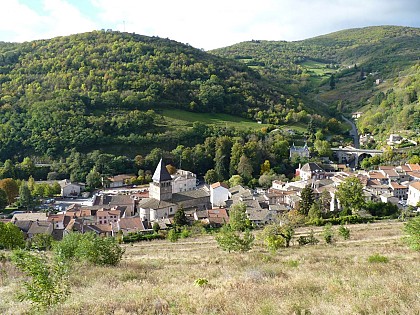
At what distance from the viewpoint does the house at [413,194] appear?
41.8 m

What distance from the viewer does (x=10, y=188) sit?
4831cm

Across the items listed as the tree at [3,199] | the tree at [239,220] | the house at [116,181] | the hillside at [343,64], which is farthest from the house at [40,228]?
the hillside at [343,64]

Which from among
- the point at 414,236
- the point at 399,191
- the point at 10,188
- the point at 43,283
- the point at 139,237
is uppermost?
the point at 43,283

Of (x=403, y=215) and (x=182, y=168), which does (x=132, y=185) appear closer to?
(x=182, y=168)

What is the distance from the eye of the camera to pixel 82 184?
55.2 meters

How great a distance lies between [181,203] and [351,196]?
61.6ft

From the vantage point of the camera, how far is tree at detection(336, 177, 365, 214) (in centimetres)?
3731

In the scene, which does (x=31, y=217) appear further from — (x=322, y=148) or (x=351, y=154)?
(x=351, y=154)

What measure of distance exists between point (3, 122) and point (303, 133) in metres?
56.2

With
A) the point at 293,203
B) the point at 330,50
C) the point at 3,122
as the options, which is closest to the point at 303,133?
the point at 293,203

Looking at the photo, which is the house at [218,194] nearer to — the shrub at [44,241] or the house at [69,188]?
the shrub at [44,241]

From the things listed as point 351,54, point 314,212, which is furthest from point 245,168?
point 351,54

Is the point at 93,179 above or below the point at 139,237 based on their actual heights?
above

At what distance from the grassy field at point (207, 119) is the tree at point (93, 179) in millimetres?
20128
